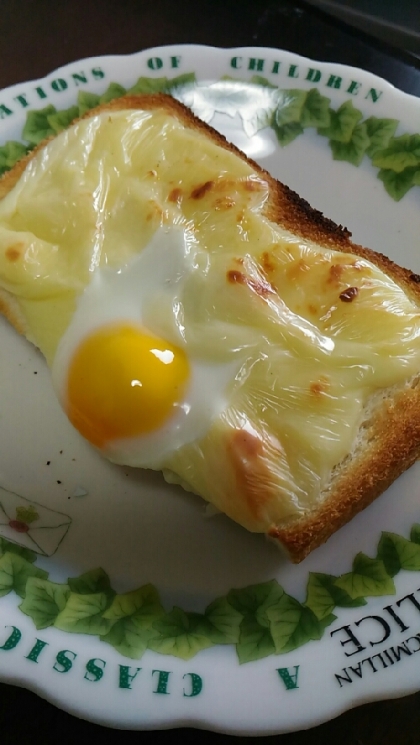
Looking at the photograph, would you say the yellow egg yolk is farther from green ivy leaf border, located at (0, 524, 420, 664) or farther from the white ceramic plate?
green ivy leaf border, located at (0, 524, 420, 664)

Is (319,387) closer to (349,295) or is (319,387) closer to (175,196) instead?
(349,295)

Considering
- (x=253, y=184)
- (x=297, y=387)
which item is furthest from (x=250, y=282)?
(x=253, y=184)

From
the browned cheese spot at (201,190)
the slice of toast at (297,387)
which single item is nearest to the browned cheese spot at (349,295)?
the slice of toast at (297,387)

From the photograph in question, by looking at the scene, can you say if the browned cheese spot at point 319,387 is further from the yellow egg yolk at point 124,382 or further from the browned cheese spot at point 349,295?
the yellow egg yolk at point 124,382

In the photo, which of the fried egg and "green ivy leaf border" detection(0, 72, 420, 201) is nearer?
the fried egg

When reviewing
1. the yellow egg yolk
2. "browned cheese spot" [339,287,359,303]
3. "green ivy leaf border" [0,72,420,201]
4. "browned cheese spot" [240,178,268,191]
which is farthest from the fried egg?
"green ivy leaf border" [0,72,420,201]

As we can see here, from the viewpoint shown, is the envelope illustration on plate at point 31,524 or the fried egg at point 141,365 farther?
the envelope illustration on plate at point 31,524
